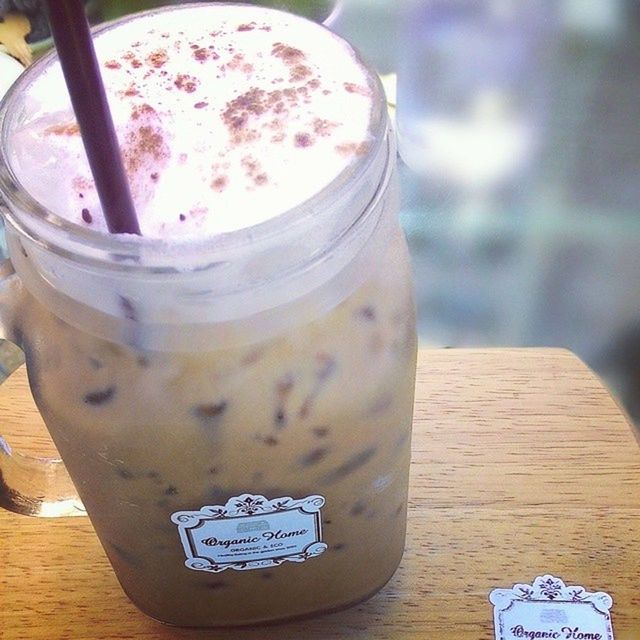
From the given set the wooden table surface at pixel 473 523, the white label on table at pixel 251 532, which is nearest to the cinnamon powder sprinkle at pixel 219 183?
the white label on table at pixel 251 532

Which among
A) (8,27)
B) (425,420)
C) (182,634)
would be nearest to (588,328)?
(425,420)

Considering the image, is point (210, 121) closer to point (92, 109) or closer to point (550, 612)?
point (92, 109)

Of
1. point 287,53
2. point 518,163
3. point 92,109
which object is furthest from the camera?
point 518,163

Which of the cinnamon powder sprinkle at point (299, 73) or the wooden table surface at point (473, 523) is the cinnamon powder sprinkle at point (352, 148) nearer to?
the cinnamon powder sprinkle at point (299, 73)

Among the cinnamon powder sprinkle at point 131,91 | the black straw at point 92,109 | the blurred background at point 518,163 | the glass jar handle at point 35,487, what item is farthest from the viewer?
the blurred background at point 518,163

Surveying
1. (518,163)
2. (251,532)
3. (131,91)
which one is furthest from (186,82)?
(518,163)

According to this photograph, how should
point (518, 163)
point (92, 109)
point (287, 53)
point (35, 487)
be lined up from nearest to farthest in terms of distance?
point (92, 109) < point (287, 53) < point (35, 487) < point (518, 163)

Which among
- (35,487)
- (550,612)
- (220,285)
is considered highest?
(220,285)
